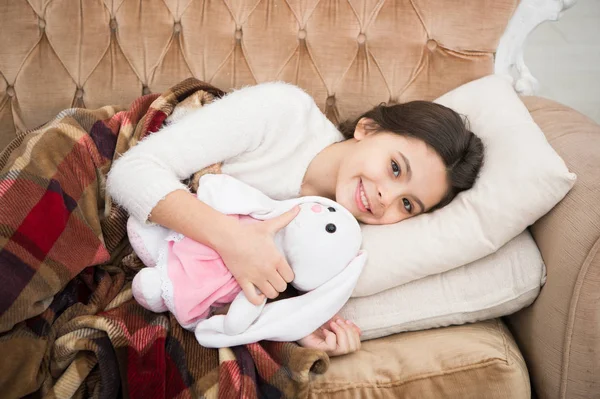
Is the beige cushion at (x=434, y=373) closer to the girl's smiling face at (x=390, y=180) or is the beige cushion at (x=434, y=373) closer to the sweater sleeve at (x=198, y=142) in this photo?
the girl's smiling face at (x=390, y=180)

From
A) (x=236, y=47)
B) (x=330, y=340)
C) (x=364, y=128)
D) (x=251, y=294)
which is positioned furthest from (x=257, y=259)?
(x=236, y=47)

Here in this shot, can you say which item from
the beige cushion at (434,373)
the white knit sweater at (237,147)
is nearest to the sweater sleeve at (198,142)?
the white knit sweater at (237,147)

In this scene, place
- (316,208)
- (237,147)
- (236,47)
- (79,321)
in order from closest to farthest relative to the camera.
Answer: (79,321) → (316,208) → (237,147) → (236,47)

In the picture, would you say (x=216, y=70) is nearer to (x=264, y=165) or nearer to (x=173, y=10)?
(x=173, y=10)

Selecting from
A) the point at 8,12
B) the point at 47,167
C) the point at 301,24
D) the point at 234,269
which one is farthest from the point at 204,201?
the point at 8,12

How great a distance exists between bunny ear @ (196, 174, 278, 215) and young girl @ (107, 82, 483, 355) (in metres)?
0.04

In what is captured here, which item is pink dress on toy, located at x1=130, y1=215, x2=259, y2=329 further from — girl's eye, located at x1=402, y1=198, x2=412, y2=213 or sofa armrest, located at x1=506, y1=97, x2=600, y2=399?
sofa armrest, located at x1=506, y1=97, x2=600, y2=399

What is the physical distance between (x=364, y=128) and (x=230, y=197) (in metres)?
0.38

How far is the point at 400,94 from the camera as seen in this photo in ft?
4.34

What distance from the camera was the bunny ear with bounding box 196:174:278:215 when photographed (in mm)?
962

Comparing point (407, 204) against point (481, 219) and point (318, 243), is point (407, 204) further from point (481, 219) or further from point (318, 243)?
point (318, 243)

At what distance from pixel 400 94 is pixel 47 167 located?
0.88 metres

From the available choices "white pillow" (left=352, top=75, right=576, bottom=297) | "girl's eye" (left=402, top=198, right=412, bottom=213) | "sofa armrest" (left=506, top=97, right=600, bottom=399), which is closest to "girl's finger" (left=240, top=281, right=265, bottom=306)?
"white pillow" (left=352, top=75, right=576, bottom=297)

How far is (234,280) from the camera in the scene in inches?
36.9
